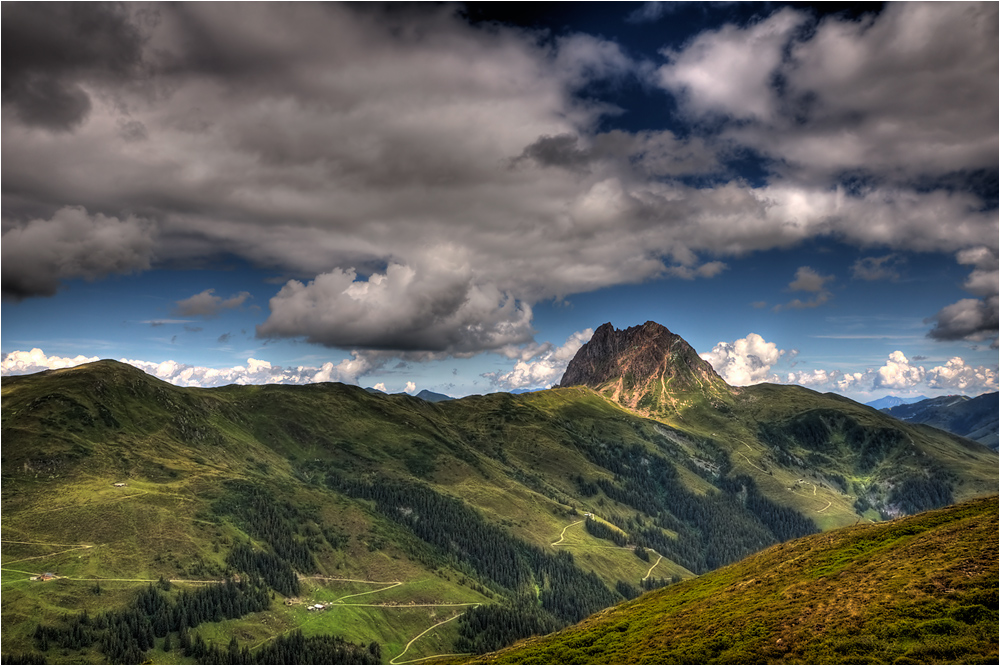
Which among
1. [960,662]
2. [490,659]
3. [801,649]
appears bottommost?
[490,659]

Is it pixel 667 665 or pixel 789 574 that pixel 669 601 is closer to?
pixel 789 574

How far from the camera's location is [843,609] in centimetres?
7719

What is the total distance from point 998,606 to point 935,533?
1821 inches

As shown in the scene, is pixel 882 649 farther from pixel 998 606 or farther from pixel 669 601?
pixel 669 601

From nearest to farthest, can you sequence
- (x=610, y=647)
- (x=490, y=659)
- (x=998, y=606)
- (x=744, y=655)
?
(x=998, y=606)
(x=744, y=655)
(x=610, y=647)
(x=490, y=659)

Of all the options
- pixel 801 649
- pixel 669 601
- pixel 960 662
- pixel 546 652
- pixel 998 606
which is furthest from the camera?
pixel 669 601

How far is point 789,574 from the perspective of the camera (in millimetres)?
112000

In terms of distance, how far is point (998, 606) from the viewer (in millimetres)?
62594

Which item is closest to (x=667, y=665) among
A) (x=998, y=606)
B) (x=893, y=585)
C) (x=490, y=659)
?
(x=893, y=585)

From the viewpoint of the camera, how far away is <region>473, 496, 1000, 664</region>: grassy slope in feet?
211

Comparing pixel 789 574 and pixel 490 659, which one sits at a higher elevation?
pixel 789 574

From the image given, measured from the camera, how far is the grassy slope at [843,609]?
211ft

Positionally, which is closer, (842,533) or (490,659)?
(842,533)

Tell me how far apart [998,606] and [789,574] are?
52428mm
